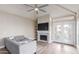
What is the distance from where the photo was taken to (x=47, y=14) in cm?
169

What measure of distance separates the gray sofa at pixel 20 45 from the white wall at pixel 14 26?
4.4 inches

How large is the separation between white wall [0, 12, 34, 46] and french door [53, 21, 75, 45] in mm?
573

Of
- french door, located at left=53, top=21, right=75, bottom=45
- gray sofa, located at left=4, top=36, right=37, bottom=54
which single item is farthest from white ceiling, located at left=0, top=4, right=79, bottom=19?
gray sofa, located at left=4, top=36, right=37, bottom=54

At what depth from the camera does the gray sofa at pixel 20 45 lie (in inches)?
54.7

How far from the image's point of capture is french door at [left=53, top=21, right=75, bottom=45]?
61.6 inches

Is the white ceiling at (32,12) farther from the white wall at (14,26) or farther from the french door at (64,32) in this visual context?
the french door at (64,32)

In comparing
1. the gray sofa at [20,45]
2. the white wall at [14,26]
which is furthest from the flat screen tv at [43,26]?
the gray sofa at [20,45]

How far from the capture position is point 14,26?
5.15ft

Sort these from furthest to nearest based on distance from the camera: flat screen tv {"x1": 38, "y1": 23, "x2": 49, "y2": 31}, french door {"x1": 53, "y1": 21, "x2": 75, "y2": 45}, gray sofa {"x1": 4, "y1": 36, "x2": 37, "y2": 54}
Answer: flat screen tv {"x1": 38, "y1": 23, "x2": 49, "y2": 31} < french door {"x1": 53, "y1": 21, "x2": 75, "y2": 45} < gray sofa {"x1": 4, "y1": 36, "x2": 37, "y2": 54}

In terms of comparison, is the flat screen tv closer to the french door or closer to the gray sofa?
the french door
